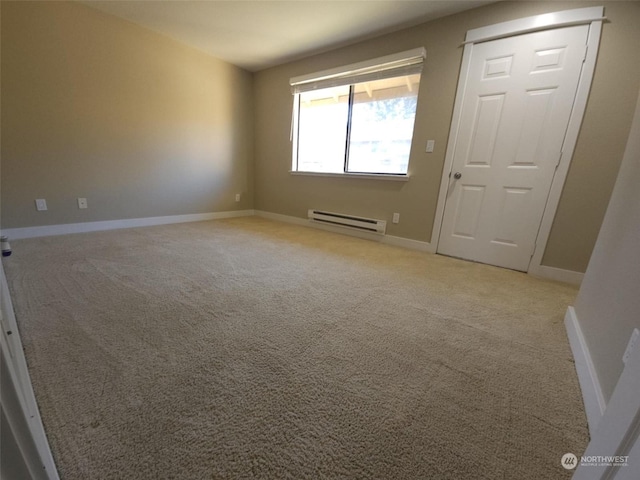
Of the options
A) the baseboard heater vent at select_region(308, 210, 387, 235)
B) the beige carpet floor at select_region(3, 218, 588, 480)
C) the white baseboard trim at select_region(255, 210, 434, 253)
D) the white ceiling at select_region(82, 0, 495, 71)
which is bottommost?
the beige carpet floor at select_region(3, 218, 588, 480)

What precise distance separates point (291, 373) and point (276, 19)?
3.25 metres

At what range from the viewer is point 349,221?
333 cm

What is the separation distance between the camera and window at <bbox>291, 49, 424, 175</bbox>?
9.18 ft

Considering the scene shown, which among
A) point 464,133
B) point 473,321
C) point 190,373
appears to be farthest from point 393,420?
point 464,133

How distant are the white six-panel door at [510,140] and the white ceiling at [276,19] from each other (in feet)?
2.10

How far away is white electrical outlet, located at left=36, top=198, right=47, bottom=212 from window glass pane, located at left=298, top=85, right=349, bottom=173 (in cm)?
295

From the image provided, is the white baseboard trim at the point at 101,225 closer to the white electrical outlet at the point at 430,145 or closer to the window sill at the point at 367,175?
the window sill at the point at 367,175

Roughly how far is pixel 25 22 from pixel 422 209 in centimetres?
419

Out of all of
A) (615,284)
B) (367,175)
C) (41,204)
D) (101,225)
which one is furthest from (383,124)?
(41,204)

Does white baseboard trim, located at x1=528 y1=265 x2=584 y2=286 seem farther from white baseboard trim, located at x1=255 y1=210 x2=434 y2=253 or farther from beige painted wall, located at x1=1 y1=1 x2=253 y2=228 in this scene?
beige painted wall, located at x1=1 y1=1 x2=253 y2=228

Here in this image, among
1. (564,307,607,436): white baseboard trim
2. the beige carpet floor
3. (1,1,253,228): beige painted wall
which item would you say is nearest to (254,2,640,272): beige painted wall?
the beige carpet floor

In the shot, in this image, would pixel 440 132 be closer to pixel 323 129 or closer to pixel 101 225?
pixel 323 129

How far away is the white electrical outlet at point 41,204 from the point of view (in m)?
2.52

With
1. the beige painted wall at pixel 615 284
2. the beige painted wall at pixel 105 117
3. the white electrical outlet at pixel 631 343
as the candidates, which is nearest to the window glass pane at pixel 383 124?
the beige painted wall at pixel 615 284
